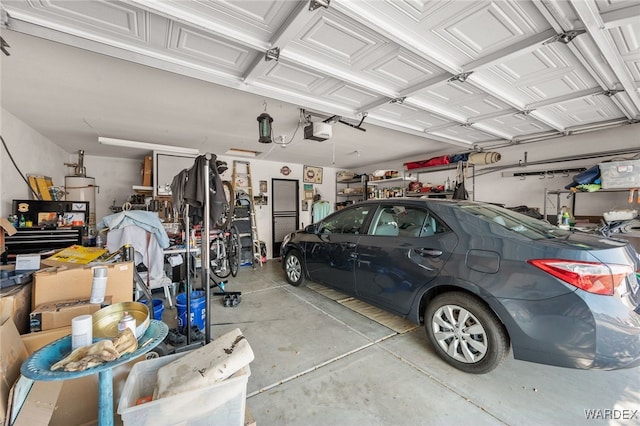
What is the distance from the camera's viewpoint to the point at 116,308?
1.29 meters

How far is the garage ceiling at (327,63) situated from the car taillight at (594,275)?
1.46 metres

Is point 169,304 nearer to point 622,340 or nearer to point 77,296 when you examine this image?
point 77,296

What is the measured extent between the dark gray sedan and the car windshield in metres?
0.01

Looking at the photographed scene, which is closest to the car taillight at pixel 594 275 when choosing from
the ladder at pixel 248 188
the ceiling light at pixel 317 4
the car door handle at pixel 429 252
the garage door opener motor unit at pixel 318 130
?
the car door handle at pixel 429 252

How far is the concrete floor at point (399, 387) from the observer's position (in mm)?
1512

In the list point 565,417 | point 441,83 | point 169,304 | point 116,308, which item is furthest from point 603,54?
point 169,304

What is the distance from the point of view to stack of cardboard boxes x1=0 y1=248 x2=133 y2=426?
107 cm

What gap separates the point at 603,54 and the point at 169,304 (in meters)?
4.98

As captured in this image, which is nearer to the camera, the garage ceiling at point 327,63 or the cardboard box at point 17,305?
the cardboard box at point 17,305

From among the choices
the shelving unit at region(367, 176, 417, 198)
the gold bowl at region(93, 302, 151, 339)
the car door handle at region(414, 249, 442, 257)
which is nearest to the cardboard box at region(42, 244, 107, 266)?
the gold bowl at region(93, 302, 151, 339)

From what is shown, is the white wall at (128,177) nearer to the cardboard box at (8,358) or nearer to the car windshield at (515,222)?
the cardboard box at (8,358)

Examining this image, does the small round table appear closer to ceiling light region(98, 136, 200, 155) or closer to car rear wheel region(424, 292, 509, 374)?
car rear wheel region(424, 292, 509, 374)

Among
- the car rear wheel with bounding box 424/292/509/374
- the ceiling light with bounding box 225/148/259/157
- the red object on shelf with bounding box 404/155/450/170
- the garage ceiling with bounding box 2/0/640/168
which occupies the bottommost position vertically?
the car rear wheel with bounding box 424/292/509/374

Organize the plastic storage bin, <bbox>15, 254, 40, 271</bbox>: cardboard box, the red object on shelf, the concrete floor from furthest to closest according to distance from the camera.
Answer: the red object on shelf, <bbox>15, 254, 40, 271</bbox>: cardboard box, the concrete floor, the plastic storage bin
